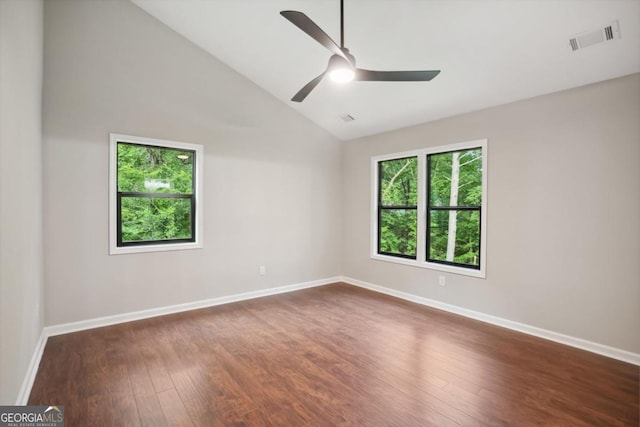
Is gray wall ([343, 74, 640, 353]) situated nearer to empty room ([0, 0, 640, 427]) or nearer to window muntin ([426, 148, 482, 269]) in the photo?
empty room ([0, 0, 640, 427])

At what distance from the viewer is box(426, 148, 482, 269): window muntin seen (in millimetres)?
4023

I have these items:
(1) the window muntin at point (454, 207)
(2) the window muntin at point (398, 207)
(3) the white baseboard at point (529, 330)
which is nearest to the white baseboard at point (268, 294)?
(3) the white baseboard at point (529, 330)

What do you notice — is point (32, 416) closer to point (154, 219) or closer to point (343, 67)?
point (154, 219)

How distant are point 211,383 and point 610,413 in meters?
2.85

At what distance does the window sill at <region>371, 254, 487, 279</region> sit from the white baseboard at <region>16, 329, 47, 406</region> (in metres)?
4.28

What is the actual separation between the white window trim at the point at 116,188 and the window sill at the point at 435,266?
2.85m

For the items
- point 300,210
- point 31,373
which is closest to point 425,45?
point 300,210

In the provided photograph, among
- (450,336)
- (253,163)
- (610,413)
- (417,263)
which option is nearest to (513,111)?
(417,263)

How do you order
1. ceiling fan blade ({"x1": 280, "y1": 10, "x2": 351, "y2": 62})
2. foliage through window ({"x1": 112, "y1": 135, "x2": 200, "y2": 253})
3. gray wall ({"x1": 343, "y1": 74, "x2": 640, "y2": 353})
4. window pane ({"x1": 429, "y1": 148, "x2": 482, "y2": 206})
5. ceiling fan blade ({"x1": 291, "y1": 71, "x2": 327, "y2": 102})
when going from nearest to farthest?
ceiling fan blade ({"x1": 280, "y1": 10, "x2": 351, "y2": 62}) < ceiling fan blade ({"x1": 291, "y1": 71, "x2": 327, "y2": 102}) < gray wall ({"x1": 343, "y1": 74, "x2": 640, "y2": 353}) < foliage through window ({"x1": 112, "y1": 135, "x2": 200, "y2": 253}) < window pane ({"x1": 429, "y1": 148, "x2": 482, "y2": 206})

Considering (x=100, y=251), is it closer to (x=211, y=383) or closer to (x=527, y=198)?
(x=211, y=383)

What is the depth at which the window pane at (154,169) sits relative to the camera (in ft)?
12.5

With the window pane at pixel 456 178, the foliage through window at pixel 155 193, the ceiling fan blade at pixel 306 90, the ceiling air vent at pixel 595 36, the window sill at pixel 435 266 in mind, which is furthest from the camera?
the window pane at pixel 456 178

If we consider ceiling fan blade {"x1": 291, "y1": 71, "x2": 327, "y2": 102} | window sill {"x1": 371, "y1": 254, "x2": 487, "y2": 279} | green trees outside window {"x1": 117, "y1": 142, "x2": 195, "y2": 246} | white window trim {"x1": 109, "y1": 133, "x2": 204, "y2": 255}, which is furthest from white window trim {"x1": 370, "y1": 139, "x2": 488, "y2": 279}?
green trees outside window {"x1": 117, "y1": 142, "x2": 195, "y2": 246}

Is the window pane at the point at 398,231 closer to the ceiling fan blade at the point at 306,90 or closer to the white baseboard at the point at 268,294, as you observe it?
the white baseboard at the point at 268,294
